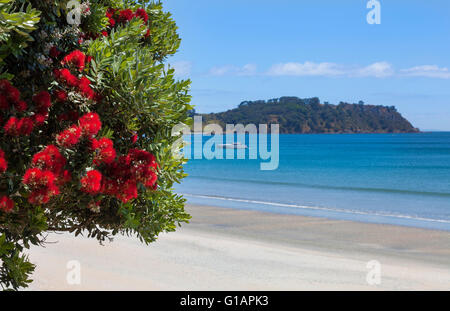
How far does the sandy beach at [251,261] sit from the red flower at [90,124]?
4.89 m

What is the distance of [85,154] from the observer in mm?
3447

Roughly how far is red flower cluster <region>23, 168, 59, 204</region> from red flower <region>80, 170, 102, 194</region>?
0.18 metres

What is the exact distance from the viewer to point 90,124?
339 cm

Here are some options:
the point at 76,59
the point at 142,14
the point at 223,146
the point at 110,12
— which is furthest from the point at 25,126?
the point at 223,146

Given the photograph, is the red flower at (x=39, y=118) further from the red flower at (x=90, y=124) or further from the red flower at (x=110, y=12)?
the red flower at (x=110, y=12)

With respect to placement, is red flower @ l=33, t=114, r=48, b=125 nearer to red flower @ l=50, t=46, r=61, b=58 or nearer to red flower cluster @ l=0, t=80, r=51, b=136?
red flower cluster @ l=0, t=80, r=51, b=136

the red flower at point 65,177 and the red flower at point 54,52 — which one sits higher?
the red flower at point 54,52

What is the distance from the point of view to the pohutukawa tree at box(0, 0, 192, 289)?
131 inches

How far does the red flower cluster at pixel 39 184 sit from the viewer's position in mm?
3176

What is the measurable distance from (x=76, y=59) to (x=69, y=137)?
634 millimetres

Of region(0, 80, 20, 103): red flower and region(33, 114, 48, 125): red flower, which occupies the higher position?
region(0, 80, 20, 103): red flower

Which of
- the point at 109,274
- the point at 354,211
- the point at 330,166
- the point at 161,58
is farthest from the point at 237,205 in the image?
the point at 330,166

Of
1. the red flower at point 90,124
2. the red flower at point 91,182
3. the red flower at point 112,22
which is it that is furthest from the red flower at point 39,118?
the red flower at point 112,22

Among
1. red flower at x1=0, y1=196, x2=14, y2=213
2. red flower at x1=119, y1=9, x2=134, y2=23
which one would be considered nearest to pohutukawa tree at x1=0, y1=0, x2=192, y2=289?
red flower at x1=0, y1=196, x2=14, y2=213
